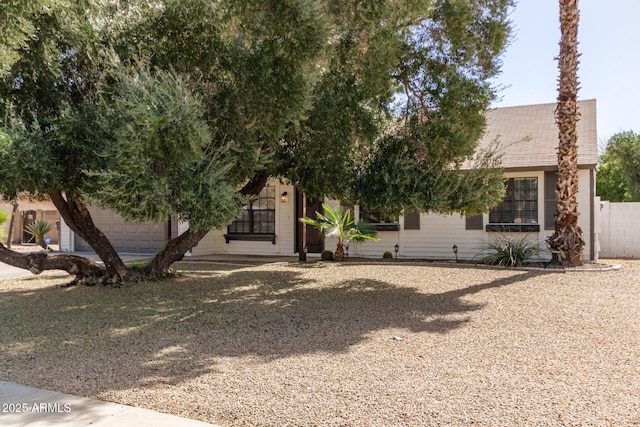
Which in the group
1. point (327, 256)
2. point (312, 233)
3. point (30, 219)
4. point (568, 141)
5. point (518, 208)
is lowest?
point (327, 256)

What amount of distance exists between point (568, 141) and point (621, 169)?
14.6 metres

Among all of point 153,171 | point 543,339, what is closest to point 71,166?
point 153,171

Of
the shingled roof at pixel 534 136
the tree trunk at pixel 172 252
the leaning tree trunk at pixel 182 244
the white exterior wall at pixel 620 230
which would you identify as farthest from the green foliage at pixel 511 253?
the tree trunk at pixel 172 252

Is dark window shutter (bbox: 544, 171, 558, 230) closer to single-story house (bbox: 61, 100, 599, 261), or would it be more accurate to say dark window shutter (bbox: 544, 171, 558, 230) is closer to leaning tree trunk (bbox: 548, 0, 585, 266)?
single-story house (bbox: 61, 100, 599, 261)

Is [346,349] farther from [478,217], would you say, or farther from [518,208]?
[518,208]

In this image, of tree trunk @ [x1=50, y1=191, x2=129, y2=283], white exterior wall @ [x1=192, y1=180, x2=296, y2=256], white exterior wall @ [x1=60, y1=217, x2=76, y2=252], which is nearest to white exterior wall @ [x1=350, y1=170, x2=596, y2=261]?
white exterior wall @ [x1=192, y1=180, x2=296, y2=256]

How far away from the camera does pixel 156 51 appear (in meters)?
8.41

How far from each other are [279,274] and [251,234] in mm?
5871

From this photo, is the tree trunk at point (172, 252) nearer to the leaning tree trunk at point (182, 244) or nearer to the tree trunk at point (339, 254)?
the leaning tree trunk at point (182, 244)

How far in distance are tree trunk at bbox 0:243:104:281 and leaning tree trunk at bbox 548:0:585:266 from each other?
31.3 feet

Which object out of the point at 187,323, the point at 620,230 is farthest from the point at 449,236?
the point at 187,323

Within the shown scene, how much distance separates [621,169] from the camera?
2373 cm

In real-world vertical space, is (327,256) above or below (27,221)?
below

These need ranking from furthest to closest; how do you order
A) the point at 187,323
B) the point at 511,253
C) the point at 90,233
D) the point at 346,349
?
the point at 511,253 → the point at 90,233 → the point at 187,323 → the point at 346,349
